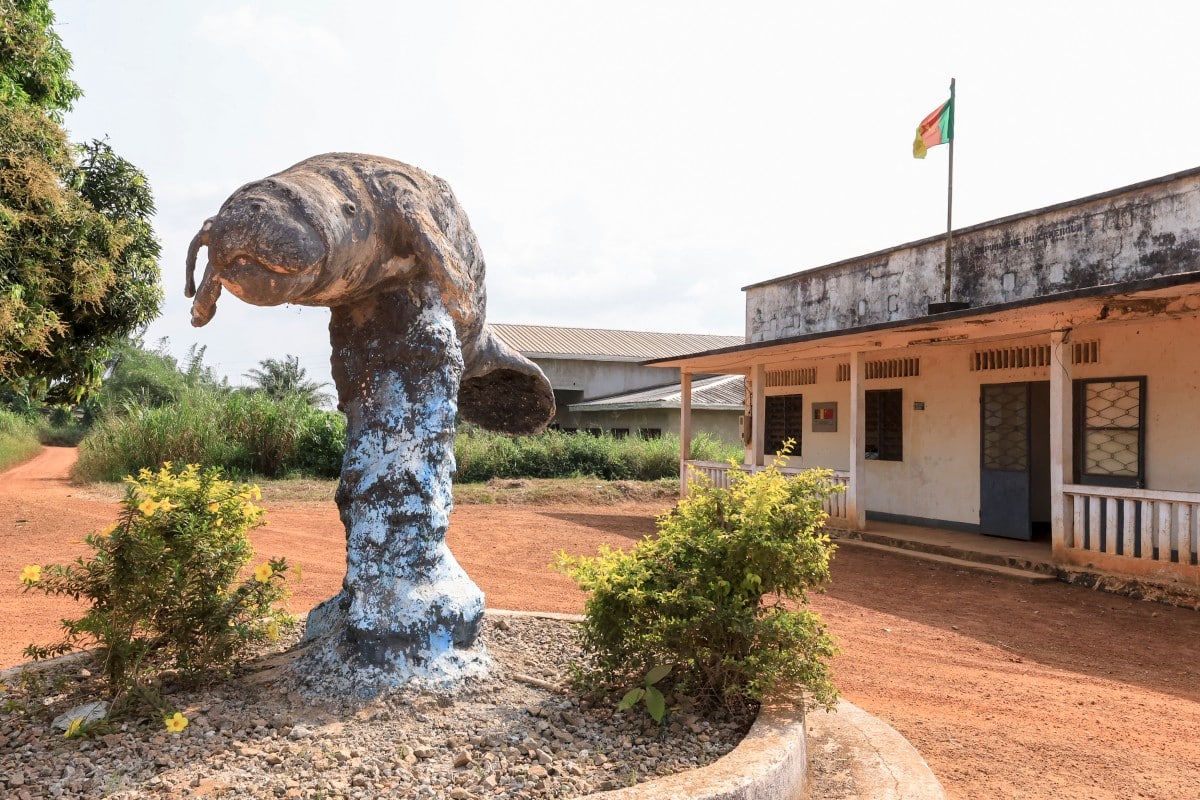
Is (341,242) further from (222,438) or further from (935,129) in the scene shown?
(222,438)

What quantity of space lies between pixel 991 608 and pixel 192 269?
7.12 meters

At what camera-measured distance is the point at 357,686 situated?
314 centimetres

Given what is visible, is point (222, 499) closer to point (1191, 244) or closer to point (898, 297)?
point (1191, 244)

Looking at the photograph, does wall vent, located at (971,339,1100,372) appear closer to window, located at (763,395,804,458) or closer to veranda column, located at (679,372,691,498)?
window, located at (763,395,804,458)

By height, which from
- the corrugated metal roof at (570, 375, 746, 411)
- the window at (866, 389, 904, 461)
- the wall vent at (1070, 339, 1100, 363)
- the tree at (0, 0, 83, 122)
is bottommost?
the window at (866, 389, 904, 461)

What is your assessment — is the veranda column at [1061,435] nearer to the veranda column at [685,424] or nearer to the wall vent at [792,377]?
the wall vent at [792,377]

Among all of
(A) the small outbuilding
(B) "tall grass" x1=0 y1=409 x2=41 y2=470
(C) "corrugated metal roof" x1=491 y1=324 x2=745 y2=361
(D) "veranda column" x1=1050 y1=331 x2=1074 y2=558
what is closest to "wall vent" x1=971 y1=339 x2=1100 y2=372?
(D) "veranda column" x1=1050 y1=331 x2=1074 y2=558

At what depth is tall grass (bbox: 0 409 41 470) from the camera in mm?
24553

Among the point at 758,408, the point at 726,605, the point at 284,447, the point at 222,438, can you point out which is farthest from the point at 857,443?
the point at 222,438

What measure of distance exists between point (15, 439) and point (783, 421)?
25794 millimetres

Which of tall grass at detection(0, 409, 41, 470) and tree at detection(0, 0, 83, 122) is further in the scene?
tall grass at detection(0, 409, 41, 470)

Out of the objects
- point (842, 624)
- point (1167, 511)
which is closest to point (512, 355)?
point (842, 624)

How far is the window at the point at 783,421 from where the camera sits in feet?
47.9

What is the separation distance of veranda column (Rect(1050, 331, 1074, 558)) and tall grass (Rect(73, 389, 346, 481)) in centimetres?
1310
